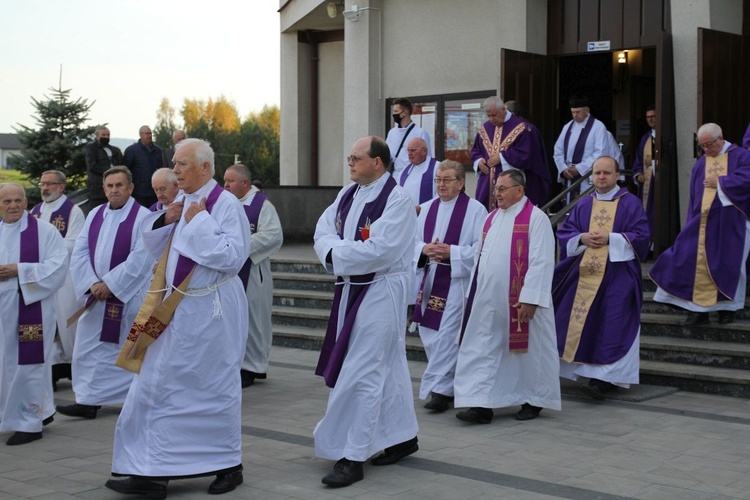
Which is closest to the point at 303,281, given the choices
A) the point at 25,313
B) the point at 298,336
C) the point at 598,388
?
the point at 298,336

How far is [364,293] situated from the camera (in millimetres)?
6207

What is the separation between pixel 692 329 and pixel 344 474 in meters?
4.69

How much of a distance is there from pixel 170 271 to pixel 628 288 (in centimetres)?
415

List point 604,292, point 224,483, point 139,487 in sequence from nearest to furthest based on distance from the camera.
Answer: point 139,487 < point 224,483 < point 604,292

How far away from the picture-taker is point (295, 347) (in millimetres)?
11641

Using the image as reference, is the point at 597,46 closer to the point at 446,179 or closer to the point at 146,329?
the point at 446,179

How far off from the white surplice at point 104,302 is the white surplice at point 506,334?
258 centimetres

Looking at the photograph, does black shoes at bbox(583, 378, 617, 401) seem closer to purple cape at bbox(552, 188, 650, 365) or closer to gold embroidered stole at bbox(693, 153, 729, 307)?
purple cape at bbox(552, 188, 650, 365)

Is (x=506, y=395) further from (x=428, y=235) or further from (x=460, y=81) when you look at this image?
(x=460, y=81)

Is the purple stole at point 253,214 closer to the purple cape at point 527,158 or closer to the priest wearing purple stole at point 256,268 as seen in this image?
the priest wearing purple stole at point 256,268

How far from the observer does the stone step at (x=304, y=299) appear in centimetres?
1235

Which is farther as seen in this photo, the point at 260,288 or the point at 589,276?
the point at 260,288

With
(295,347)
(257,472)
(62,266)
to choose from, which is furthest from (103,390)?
(295,347)

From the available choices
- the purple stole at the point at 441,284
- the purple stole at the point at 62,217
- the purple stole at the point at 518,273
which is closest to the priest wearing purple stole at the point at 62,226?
the purple stole at the point at 62,217
